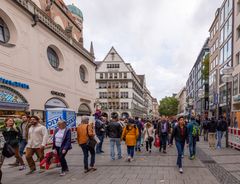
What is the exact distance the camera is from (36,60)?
827 inches

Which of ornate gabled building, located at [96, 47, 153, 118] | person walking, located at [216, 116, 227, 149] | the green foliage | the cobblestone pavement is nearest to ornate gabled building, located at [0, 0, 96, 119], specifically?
the cobblestone pavement

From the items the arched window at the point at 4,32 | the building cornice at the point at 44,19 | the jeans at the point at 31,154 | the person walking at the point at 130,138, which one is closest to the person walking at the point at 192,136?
the person walking at the point at 130,138

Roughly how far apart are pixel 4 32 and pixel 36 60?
3.64m

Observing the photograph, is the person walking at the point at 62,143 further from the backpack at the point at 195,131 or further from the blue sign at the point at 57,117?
the blue sign at the point at 57,117

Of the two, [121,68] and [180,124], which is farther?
[121,68]

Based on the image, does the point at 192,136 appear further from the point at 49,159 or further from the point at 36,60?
the point at 36,60

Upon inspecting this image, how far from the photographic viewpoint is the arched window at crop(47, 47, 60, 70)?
24.7 meters

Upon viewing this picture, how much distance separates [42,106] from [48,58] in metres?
4.92

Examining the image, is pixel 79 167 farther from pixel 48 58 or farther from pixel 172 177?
pixel 48 58

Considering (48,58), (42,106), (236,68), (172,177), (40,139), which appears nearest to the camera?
(172,177)

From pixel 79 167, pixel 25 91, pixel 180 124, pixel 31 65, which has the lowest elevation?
pixel 79 167

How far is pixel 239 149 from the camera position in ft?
42.7

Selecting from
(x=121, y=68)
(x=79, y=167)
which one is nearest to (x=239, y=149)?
(x=79, y=167)

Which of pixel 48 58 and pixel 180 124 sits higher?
pixel 48 58
